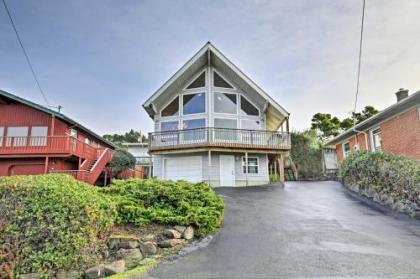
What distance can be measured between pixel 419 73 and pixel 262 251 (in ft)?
44.9

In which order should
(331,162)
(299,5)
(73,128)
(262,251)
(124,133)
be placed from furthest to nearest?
(124,133)
(331,162)
(73,128)
(299,5)
(262,251)

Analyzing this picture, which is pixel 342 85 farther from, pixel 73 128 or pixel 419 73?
pixel 73 128

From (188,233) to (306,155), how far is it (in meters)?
19.4

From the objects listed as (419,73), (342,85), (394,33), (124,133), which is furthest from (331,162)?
(124,133)

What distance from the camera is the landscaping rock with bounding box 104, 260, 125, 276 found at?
453cm

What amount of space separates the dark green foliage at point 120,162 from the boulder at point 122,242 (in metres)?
13.9

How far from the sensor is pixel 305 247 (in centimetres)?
558

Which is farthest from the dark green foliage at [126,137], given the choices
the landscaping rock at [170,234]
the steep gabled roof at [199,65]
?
the landscaping rock at [170,234]

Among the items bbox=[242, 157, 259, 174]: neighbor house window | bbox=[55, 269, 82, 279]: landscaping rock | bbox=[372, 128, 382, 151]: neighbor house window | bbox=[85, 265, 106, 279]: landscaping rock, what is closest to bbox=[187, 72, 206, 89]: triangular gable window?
bbox=[242, 157, 259, 174]: neighbor house window

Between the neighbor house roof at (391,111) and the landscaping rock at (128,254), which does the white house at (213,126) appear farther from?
the landscaping rock at (128,254)

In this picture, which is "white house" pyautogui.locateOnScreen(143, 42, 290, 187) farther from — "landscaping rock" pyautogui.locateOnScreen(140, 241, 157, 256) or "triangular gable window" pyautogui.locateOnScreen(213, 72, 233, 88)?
"landscaping rock" pyautogui.locateOnScreen(140, 241, 157, 256)

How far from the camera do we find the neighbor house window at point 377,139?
1518cm

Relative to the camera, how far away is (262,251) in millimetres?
5387

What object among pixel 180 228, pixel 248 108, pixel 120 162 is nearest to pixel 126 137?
pixel 120 162
